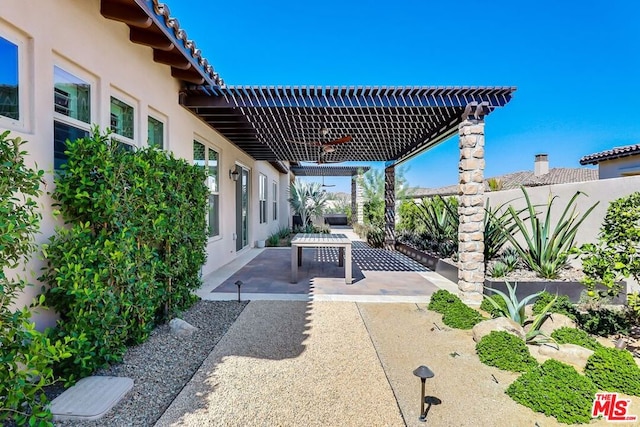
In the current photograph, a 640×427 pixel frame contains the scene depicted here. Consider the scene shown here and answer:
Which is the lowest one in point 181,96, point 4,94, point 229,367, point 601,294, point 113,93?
point 229,367

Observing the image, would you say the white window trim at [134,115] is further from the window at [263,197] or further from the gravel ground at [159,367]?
the window at [263,197]

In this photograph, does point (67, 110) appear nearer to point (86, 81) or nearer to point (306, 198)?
point (86, 81)

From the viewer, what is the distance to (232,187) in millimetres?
9070

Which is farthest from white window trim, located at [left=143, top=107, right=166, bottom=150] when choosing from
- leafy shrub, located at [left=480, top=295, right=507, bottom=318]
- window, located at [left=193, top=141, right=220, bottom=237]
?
leafy shrub, located at [left=480, top=295, right=507, bottom=318]

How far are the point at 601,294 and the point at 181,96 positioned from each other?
702cm

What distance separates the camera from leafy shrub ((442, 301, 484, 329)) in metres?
4.36

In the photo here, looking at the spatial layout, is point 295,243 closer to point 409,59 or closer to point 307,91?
point 307,91

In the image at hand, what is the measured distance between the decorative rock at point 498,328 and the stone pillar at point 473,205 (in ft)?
5.63

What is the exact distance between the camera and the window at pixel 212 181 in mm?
7236

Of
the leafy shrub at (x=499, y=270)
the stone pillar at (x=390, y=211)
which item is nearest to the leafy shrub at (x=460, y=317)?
the leafy shrub at (x=499, y=270)

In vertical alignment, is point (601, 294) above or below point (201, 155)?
below

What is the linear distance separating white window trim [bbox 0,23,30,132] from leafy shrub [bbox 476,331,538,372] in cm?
483

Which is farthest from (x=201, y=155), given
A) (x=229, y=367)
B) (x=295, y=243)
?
(x=229, y=367)

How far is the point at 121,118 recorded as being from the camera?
14.0 ft
